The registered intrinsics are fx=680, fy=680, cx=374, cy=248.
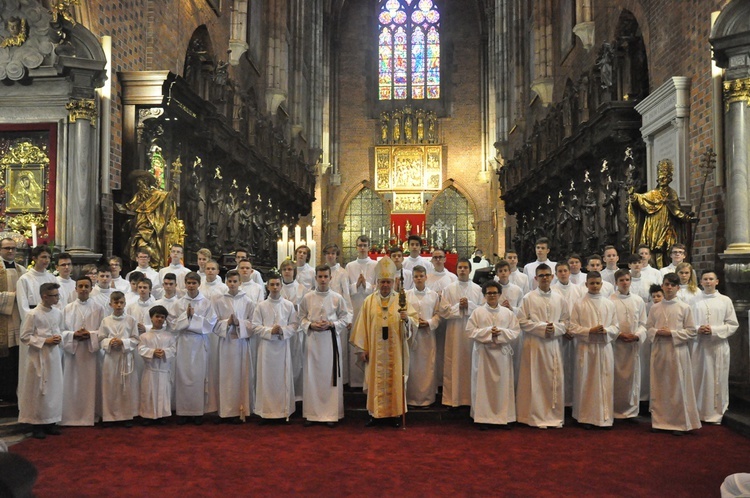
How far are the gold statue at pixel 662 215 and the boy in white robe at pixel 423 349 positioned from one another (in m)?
3.26

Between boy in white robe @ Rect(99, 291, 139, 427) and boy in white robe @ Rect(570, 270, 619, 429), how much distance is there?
4968 mm

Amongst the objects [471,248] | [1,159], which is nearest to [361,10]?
[471,248]

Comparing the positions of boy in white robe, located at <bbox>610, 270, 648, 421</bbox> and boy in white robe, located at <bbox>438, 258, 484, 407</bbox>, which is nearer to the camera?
boy in white robe, located at <bbox>610, 270, 648, 421</bbox>

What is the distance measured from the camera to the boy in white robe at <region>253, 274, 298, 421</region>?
7.77 metres

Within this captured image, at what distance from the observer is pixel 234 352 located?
805 centimetres

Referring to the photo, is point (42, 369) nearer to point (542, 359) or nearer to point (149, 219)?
point (149, 219)

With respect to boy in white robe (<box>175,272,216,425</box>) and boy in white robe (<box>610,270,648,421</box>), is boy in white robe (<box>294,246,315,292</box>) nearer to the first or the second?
boy in white robe (<box>175,272,216,425</box>)

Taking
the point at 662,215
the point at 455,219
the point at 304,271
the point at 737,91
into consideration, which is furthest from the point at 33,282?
the point at 455,219

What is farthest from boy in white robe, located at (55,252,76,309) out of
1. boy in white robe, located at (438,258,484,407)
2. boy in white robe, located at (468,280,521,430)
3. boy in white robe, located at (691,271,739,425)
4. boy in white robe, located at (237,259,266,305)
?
boy in white robe, located at (691,271,739,425)

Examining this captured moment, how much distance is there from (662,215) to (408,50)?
26.4 m

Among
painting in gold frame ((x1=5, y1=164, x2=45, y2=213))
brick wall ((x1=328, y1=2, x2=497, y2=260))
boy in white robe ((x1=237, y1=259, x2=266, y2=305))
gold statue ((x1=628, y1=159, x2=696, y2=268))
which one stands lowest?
boy in white robe ((x1=237, y1=259, x2=266, y2=305))

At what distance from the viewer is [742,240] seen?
27.8 feet

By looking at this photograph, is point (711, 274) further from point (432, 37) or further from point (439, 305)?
point (432, 37)

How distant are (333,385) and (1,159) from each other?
249 inches
